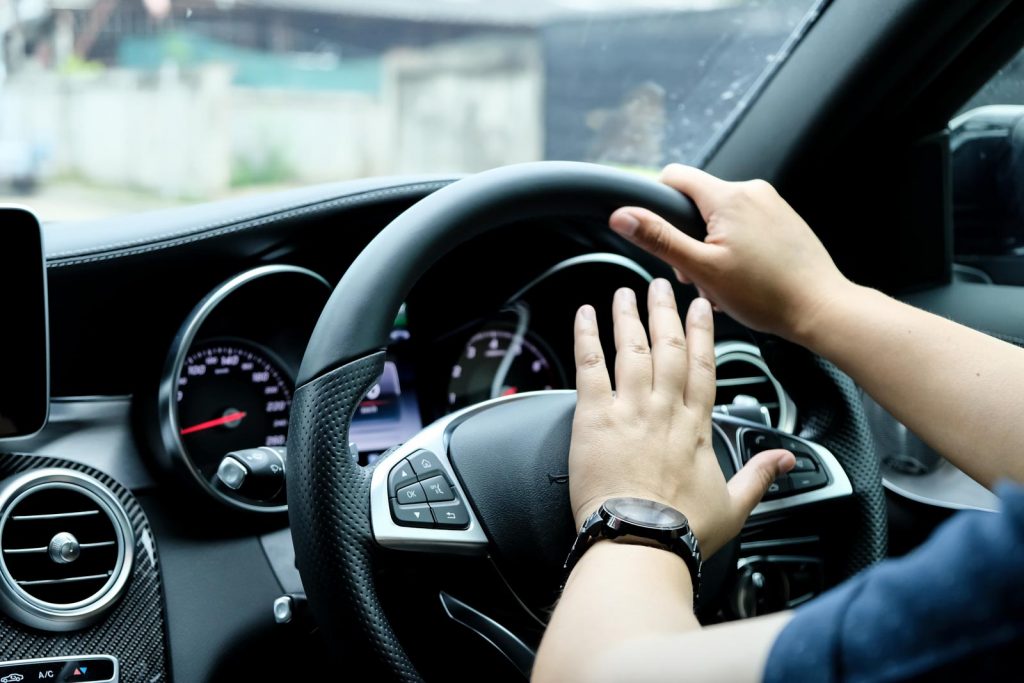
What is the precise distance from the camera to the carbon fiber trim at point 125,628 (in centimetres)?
117

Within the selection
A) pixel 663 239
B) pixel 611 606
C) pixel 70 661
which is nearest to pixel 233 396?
pixel 70 661

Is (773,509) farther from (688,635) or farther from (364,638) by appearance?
(688,635)

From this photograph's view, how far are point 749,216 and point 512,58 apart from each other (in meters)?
6.82

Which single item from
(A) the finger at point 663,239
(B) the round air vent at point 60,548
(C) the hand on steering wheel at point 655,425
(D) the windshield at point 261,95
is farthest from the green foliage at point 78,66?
(C) the hand on steering wheel at point 655,425

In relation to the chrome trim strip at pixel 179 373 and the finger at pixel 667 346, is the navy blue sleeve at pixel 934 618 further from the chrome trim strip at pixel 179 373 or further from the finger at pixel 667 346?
the chrome trim strip at pixel 179 373

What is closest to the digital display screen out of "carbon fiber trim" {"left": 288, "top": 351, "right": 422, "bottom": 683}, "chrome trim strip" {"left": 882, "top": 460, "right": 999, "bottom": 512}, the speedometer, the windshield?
the speedometer

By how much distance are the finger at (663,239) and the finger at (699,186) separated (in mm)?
42

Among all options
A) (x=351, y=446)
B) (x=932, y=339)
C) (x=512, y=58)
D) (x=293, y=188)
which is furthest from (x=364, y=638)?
(x=512, y=58)

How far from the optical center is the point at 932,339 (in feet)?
3.77

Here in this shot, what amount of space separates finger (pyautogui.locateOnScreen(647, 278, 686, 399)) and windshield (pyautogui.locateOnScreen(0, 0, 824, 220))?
23 cm

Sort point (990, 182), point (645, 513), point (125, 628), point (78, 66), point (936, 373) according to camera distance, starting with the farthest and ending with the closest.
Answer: point (78, 66) < point (990, 182) < point (125, 628) < point (936, 373) < point (645, 513)

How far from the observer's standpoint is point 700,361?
3.43 feet

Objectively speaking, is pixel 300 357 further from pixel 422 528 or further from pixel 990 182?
pixel 990 182

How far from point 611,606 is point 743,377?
100cm
